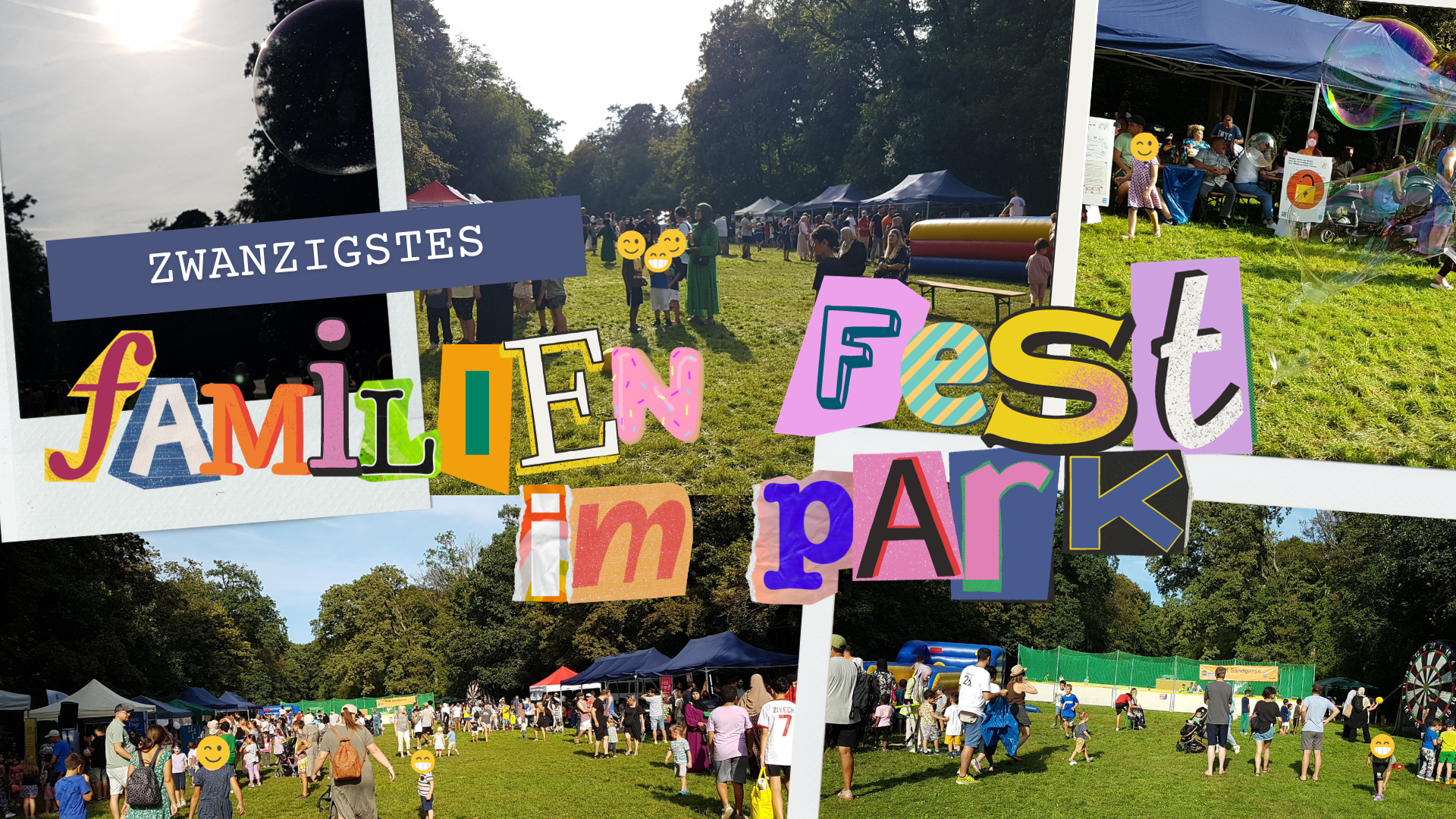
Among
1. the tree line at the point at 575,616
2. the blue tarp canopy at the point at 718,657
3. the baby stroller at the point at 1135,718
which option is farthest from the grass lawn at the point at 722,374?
the baby stroller at the point at 1135,718

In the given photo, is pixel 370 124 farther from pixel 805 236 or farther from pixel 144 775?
pixel 144 775

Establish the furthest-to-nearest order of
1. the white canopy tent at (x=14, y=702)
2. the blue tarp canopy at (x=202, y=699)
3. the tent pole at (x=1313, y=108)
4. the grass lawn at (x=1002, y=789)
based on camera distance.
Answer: the blue tarp canopy at (x=202, y=699) < the white canopy tent at (x=14, y=702) < the tent pole at (x=1313, y=108) < the grass lawn at (x=1002, y=789)

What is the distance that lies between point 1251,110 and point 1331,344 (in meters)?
3.02

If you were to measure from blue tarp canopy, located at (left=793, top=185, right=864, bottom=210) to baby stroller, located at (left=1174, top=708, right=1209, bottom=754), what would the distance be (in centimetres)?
667

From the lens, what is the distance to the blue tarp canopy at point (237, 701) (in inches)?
700

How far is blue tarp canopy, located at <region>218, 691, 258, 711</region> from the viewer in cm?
1777

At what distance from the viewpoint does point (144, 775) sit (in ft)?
27.8

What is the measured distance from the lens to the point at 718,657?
13.9m

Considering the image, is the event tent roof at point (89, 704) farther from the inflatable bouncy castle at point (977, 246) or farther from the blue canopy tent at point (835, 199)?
the inflatable bouncy castle at point (977, 246)

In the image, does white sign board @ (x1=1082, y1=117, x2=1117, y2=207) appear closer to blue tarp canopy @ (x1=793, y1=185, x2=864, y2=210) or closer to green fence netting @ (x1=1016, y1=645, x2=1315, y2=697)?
blue tarp canopy @ (x1=793, y1=185, x2=864, y2=210)

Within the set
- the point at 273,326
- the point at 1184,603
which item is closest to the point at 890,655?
the point at 1184,603

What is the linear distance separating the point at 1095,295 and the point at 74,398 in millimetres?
9018

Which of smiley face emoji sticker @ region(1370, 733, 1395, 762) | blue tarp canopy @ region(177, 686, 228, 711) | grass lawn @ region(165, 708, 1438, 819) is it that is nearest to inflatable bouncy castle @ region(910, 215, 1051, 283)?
grass lawn @ region(165, 708, 1438, 819)

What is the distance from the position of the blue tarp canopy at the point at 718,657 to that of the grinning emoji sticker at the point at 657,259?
6.04 m
